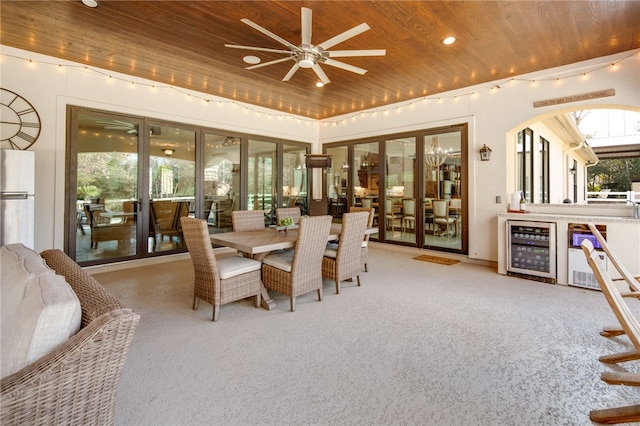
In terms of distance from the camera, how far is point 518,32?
3629 mm

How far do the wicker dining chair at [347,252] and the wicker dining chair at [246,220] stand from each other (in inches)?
46.0

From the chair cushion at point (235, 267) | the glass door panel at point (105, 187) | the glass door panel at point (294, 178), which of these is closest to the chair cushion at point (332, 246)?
the chair cushion at point (235, 267)

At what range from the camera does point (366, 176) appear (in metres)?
7.41

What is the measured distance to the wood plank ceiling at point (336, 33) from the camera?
10.4 ft

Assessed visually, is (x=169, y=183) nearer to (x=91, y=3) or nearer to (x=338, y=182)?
(x=91, y=3)

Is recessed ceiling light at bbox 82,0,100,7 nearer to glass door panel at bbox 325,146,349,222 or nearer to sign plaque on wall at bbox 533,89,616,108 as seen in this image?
glass door panel at bbox 325,146,349,222

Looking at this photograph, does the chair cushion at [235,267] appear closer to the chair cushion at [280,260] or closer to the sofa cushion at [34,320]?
the chair cushion at [280,260]

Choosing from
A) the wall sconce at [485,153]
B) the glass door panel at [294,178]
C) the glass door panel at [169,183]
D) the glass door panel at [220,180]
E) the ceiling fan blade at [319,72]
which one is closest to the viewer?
the ceiling fan blade at [319,72]

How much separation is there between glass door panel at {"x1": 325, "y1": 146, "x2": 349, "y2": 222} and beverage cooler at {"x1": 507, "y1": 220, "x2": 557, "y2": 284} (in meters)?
3.90

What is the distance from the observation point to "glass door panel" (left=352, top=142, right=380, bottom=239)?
7.16 m

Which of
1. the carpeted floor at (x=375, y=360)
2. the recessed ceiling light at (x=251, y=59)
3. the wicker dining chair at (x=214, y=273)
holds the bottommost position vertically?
the carpeted floor at (x=375, y=360)

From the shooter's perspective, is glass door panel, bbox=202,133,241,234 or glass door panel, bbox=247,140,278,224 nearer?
glass door panel, bbox=202,133,241,234

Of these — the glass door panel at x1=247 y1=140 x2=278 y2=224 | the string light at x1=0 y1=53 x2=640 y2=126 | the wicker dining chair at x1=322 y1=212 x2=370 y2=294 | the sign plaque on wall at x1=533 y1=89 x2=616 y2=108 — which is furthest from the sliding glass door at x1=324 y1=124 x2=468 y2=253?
the wicker dining chair at x1=322 y1=212 x2=370 y2=294

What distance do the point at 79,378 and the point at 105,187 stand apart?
186 inches
